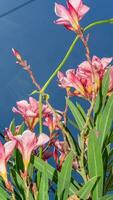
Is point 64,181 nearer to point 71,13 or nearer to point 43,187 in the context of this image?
point 43,187

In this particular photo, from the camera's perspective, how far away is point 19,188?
61 centimetres

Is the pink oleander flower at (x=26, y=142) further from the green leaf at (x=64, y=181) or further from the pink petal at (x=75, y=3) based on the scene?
the pink petal at (x=75, y=3)

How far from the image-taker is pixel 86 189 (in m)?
0.56

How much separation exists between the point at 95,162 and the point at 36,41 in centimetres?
307

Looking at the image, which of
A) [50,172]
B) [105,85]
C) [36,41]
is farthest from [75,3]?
[36,41]

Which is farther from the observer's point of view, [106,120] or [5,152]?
[106,120]

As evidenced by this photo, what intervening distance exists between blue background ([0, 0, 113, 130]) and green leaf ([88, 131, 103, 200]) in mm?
2900

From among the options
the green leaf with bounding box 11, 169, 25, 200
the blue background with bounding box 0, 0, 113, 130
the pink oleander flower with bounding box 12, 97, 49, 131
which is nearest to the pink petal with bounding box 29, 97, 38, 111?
the pink oleander flower with bounding box 12, 97, 49, 131

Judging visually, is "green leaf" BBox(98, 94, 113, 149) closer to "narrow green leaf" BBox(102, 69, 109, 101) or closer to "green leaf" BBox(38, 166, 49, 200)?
"narrow green leaf" BBox(102, 69, 109, 101)

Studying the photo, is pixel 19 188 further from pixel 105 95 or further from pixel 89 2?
pixel 89 2

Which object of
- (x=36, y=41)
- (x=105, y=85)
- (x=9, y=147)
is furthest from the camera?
(x=36, y=41)

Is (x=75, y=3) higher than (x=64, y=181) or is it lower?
higher

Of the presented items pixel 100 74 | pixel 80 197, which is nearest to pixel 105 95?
pixel 100 74

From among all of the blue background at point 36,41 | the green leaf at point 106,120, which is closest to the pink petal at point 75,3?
the green leaf at point 106,120
